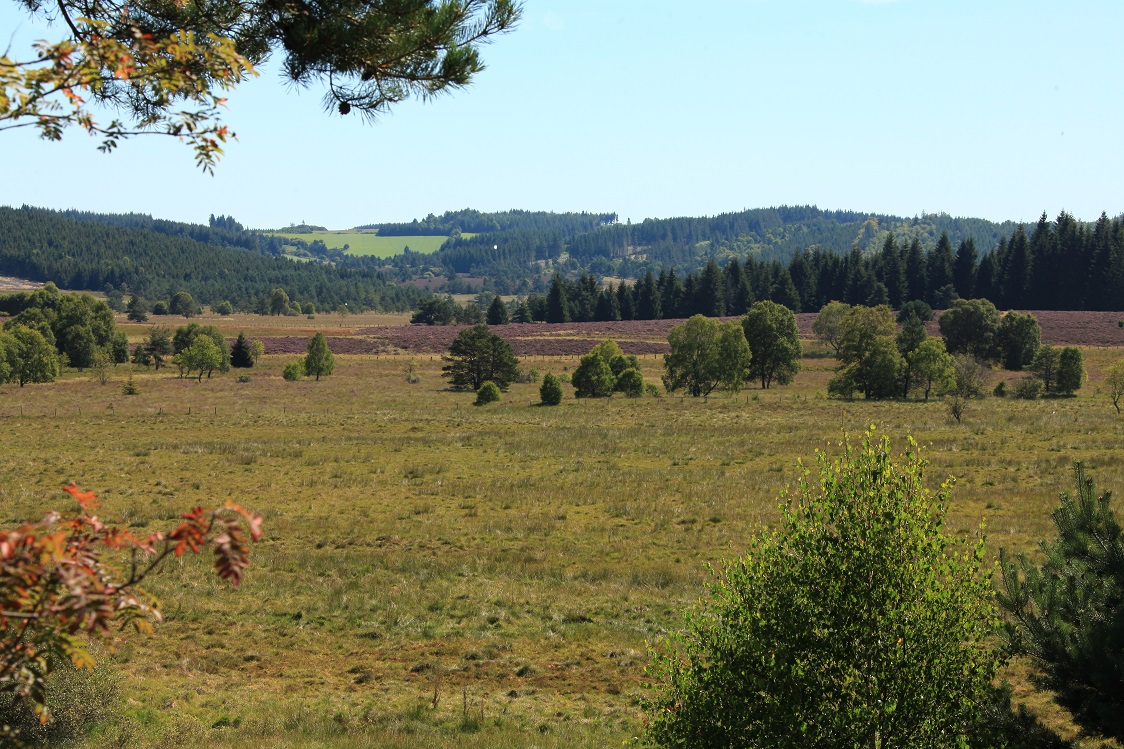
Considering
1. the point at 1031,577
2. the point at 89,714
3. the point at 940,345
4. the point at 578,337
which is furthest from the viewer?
the point at 578,337

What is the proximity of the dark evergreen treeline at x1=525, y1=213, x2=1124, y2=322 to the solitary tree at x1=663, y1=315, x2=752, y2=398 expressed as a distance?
194 ft

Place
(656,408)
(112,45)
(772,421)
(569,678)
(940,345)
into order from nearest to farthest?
1. (112,45)
2. (569,678)
3. (772,421)
4. (656,408)
5. (940,345)

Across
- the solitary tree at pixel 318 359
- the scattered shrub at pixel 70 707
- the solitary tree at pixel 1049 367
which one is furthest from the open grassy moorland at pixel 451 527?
the solitary tree at pixel 318 359

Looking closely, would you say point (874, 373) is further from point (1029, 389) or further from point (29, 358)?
point (29, 358)

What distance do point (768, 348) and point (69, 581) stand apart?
264ft

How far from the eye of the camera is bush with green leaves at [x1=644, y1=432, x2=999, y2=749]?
866 centimetres

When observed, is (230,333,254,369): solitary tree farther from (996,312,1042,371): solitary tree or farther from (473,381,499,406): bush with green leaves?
(996,312,1042,371): solitary tree

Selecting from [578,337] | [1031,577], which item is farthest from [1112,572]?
[578,337]

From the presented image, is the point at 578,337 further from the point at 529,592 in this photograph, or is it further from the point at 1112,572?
the point at 1112,572

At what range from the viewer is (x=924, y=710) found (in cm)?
869

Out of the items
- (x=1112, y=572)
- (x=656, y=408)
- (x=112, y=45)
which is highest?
(x=112, y=45)

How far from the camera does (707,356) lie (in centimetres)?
7181

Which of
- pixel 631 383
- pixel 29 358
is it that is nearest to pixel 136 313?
pixel 29 358

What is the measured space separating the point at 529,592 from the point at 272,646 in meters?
6.32
